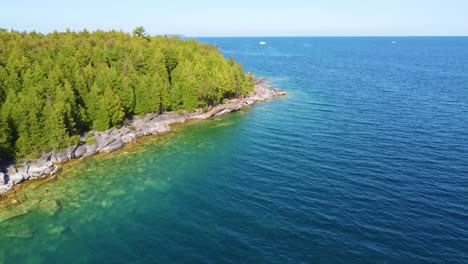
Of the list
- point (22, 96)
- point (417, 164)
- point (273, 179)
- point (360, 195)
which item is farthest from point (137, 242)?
point (417, 164)

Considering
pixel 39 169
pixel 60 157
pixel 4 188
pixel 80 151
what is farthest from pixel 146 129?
pixel 4 188

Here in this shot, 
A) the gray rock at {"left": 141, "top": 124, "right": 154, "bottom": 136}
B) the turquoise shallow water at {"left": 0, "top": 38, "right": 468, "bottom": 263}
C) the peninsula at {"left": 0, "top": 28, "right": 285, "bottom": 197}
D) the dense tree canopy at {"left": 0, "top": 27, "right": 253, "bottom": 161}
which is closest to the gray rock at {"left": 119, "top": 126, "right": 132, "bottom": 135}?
the peninsula at {"left": 0, "top": 28, "right": 285, "bottom": 197}

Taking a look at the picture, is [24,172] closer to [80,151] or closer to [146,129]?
[80,151]

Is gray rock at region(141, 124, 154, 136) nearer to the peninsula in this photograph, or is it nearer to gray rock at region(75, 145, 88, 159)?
the peninsula

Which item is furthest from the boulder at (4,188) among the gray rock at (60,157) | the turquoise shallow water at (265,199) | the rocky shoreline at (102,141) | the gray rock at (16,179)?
the gray rock at (60,157)

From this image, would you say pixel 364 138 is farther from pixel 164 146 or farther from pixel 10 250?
pixel 10 250


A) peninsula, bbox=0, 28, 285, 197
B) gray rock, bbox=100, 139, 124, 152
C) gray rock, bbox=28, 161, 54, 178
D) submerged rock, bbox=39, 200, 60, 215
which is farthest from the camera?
gray rock, bbox=100, 139, 124, 152
